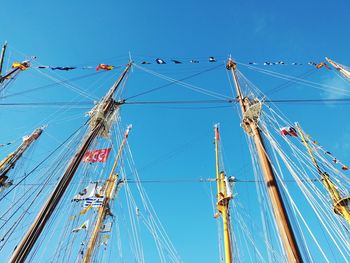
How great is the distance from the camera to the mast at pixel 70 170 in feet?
25.6

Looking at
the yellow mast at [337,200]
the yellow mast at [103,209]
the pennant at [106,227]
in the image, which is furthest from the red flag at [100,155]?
the yellow mast at [337,200]

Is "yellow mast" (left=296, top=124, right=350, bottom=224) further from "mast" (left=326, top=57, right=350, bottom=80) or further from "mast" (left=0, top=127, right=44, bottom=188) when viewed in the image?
"mast" (left=0, top=127, right=44, bottom=188)

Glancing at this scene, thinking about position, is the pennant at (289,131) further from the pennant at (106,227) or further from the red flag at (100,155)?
the pennant at (106,227)

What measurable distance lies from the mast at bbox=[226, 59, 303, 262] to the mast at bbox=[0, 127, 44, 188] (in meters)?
17.1

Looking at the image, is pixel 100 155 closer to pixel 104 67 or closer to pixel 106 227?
pixel 104 67

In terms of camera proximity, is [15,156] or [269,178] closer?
[269,178]

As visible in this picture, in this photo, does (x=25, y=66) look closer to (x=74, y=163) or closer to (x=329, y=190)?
(x=74, y=163)

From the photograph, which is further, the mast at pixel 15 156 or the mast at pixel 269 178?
the mast at pixel 15 156

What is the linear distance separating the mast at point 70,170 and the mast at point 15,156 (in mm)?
10814

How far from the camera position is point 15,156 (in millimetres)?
21812

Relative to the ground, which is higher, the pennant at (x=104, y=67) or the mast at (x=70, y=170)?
the pennant at (x=104, y=67)

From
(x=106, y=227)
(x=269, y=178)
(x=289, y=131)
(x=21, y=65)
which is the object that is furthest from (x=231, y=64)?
(x=106, y=227)

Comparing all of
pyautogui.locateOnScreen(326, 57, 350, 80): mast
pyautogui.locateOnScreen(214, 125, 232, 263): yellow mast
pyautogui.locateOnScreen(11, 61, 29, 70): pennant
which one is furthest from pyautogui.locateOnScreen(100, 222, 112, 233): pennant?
pyautogui.locateOnScreen(326, 57, 350, 80): mast

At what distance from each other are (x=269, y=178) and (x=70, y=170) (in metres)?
7.36
